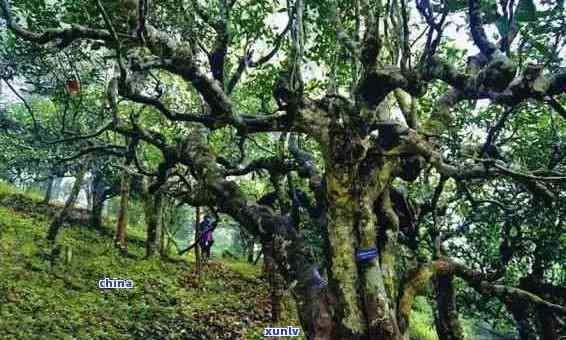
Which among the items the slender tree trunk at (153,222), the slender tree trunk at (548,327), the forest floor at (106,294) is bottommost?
the slender tree trunk at (548,327)

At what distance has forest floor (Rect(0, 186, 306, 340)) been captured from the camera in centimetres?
1240

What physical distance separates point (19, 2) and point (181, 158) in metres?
4.28

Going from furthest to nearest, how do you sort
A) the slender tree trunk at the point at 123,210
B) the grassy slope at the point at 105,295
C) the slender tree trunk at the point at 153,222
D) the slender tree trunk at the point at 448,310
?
the slender tree trunk at the point at 153,222
the slender tree trunk at the point at 123,210
the grassy slope at the point at 105,295
the slender tree trunk at the point at 448,310

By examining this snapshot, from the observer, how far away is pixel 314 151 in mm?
17719

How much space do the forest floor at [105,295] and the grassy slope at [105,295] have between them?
25 millimetres

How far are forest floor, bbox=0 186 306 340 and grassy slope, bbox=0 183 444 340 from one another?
25mm

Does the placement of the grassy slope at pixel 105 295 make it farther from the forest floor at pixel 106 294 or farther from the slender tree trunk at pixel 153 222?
the slender tree trunk at pixel 153 222

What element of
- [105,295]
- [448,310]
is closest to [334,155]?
[448,310]

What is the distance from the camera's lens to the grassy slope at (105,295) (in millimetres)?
12391

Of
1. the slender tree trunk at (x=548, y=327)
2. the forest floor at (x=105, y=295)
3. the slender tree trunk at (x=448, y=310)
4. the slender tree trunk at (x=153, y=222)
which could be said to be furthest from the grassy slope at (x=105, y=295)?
the slender tree trunk at (x=548, y=327)

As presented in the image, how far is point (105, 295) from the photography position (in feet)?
49.4

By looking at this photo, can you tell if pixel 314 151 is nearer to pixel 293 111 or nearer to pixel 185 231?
pixel 293 111

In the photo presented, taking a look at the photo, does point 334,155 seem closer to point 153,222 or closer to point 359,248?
point 359,248

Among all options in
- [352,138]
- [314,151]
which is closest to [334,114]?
[352,138]
